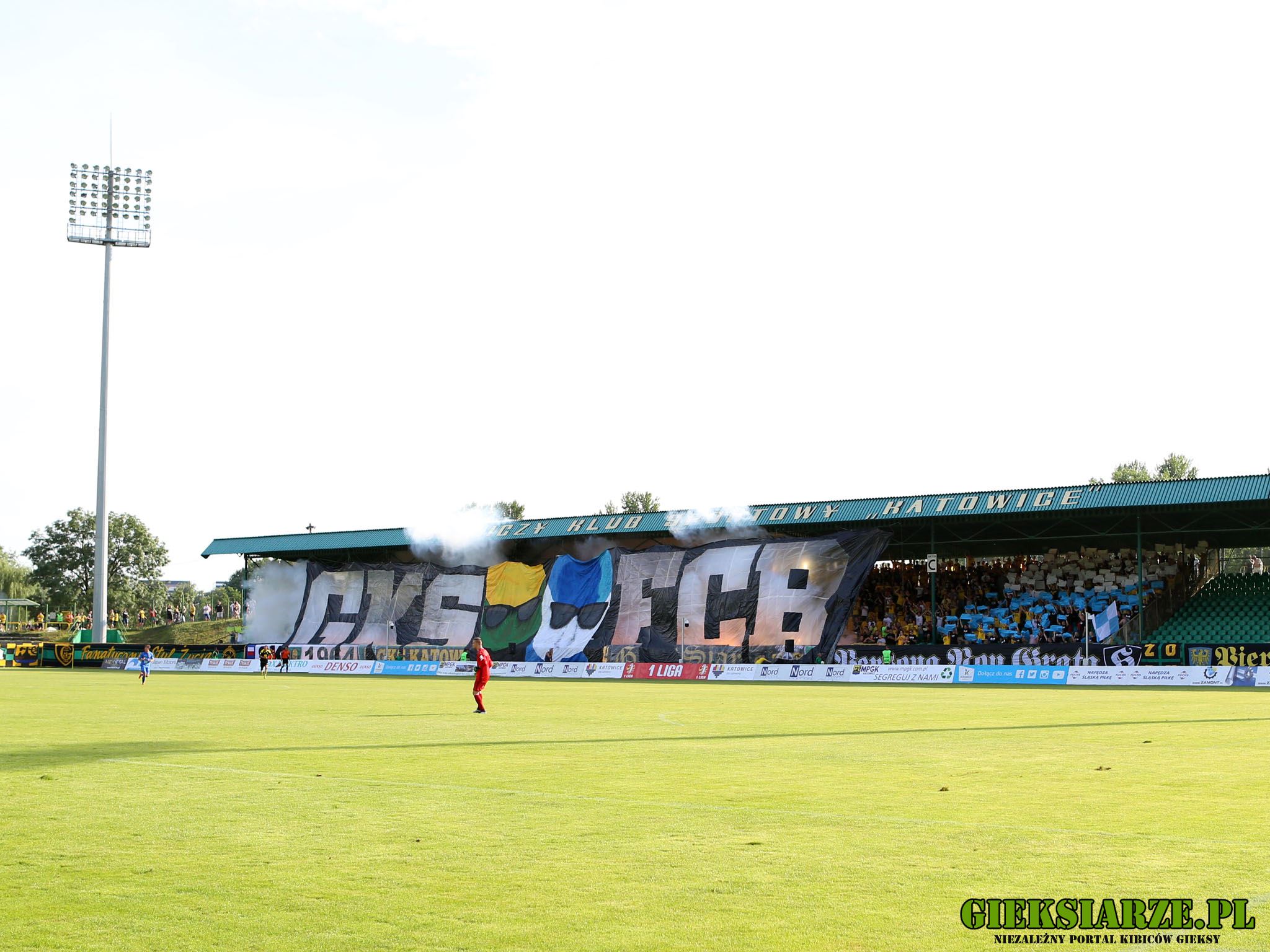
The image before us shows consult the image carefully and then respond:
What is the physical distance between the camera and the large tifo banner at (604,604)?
6275cm

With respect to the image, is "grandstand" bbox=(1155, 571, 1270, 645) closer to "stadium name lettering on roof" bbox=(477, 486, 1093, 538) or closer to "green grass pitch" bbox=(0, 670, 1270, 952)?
"stadium name lettering on roof" bbox=(477, 486, 1093, 538)

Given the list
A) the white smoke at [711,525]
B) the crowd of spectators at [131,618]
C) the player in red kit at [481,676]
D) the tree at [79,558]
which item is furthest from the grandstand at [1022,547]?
the tree at [79,558]

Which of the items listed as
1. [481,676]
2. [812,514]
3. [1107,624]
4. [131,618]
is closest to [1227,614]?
[1107,624]

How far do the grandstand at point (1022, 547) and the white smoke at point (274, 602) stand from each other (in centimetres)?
853

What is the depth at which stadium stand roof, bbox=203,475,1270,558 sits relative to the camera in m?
56.6

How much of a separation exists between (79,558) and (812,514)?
9893cm

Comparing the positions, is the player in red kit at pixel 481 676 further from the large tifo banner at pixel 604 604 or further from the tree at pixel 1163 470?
the tree at pixel 1163 470

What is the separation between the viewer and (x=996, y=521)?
62875 mm

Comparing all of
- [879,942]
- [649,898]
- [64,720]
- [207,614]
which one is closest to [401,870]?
[649,898]

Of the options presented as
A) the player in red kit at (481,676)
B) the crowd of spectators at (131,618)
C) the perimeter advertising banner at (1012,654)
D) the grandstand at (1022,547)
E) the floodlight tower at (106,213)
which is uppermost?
the floodlight tower at (106,213)

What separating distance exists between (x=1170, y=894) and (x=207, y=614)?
4517 inches

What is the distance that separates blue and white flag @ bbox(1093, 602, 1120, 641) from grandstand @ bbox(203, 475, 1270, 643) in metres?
0.58

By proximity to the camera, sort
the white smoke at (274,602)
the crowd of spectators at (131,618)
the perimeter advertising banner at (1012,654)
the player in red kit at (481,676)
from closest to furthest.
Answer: the player in red kit at (481,676), the perimeter advertising banner at (1012,654), the white smoke at (274,602), the crowd of spectators at (131,618)

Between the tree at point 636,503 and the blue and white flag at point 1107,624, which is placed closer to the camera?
the blue and white flag at point 1107,624
